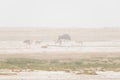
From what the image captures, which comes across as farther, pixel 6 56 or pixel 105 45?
pixel 105 45

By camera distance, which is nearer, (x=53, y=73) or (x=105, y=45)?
(x=53, y=73)

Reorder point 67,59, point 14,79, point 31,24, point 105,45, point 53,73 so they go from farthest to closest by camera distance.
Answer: point 31,24 → point 105,45 → point 67,59 → point 53,73 → point 14,79

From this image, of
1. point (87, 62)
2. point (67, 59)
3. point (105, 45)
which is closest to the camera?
point (87, 62)

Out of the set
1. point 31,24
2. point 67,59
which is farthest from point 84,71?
point 31,24

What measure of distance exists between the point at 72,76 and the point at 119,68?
7.48 meters

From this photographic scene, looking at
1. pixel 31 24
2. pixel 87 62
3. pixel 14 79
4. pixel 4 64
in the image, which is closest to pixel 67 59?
pixel 87 62

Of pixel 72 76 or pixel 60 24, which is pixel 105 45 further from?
pixel 60 24

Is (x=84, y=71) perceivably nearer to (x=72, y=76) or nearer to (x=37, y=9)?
(x=72, y=76)

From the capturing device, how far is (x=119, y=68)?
4609 centimetres

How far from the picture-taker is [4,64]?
158ft

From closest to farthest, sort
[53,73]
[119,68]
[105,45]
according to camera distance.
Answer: [53,73], [119,68], [105,45]

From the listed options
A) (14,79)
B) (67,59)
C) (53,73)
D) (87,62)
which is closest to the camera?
(14,79)

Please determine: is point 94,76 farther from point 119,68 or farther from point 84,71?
point 119,68

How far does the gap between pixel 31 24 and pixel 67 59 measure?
5909cm
